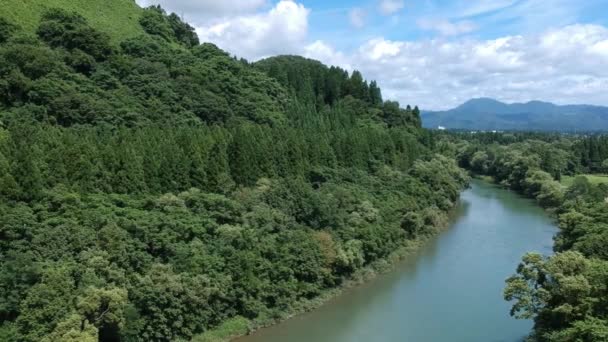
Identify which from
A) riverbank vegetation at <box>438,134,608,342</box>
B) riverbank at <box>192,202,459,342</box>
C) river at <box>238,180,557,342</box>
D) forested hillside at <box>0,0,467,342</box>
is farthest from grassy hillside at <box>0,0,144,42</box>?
riverbank vegetation at <box>438,134,608,342</box>

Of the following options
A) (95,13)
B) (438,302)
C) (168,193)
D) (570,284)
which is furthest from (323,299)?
(95,13)

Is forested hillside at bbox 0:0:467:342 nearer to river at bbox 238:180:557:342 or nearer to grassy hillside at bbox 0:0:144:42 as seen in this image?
grassy hillside at bbox 0:0:144:42

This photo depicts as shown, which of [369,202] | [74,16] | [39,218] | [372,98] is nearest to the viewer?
[39,218]

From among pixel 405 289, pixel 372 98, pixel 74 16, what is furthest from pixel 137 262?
pixel 372 98

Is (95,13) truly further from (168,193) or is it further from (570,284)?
(570,284)

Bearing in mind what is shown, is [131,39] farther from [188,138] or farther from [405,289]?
[405,289]
